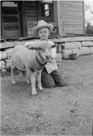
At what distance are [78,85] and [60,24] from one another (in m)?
4.77

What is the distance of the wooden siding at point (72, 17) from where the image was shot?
33.2ft

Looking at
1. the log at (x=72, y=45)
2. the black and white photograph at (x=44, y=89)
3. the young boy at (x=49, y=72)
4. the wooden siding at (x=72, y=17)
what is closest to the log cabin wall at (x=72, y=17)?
the wooden siding at (x=72, y=17)

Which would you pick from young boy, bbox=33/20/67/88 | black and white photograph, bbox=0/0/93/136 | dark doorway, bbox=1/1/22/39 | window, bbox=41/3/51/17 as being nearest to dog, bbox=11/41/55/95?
black and white photograph, bbox=0/0/93/136

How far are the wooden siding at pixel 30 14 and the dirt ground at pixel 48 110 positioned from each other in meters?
4.74

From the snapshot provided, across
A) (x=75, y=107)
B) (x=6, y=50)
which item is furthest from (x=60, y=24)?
(x=75, y=107)

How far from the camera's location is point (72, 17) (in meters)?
10.5

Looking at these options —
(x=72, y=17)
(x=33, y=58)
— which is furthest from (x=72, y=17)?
(x=33, y=58)

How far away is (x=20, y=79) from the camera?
19.4ft

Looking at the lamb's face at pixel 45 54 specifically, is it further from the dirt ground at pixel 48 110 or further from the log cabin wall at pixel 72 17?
the log cabin wall at pixel 72 17

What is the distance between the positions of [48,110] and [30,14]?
6.91m

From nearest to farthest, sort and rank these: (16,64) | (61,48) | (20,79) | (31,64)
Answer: (31,64) → (16,64) → (20,79) → (61,48)

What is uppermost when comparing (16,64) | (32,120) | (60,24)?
(60,24)

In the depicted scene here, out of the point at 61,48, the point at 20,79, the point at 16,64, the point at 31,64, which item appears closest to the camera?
the point at 31,64

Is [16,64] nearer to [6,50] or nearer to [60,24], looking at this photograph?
[6,50]
